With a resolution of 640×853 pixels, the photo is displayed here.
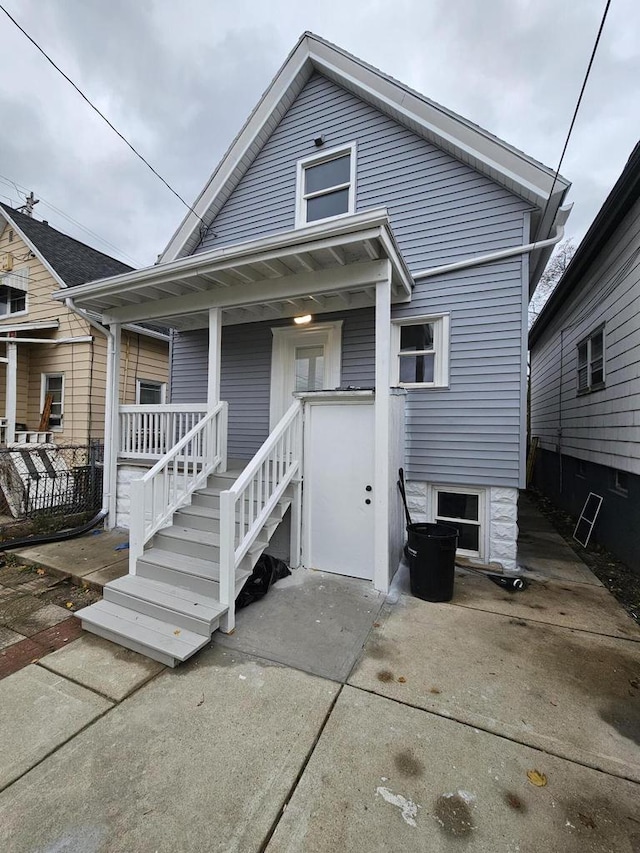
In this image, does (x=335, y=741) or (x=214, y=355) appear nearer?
(x=335, y=741)

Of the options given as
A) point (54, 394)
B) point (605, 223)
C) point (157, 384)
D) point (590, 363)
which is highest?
point (605, 223)

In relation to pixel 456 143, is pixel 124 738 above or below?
below

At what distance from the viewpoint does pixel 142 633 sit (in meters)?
2.87

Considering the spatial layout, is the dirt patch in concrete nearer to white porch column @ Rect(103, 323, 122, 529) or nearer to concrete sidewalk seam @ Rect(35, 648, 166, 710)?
concrete sidewalk seam @ Rect(35, 648, 166, 710)

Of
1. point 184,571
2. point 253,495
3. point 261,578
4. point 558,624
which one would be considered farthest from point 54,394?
point 558,624

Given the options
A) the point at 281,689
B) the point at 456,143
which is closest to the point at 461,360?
the point at 456,143

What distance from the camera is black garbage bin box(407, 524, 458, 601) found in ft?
12.0

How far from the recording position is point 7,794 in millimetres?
1709

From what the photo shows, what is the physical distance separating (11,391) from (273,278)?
7.82 m

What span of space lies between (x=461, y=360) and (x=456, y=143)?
280cm

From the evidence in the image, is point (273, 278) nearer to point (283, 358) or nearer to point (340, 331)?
point (340, 331)

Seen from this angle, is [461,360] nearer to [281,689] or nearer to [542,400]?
[281,689]

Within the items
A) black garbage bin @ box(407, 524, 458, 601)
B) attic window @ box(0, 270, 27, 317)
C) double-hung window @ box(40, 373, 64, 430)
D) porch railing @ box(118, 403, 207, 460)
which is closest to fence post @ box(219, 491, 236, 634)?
black garbage bin @ box(407, 524, 458, 601)

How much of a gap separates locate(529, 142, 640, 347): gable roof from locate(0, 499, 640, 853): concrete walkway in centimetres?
494
